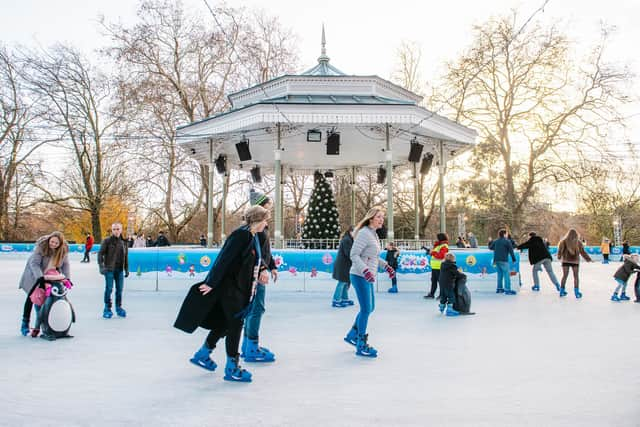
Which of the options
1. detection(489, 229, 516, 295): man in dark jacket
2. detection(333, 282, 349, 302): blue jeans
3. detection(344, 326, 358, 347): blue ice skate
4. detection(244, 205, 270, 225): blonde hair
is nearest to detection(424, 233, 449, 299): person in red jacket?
detection(489, 229, 516, 295): man in dark jacket

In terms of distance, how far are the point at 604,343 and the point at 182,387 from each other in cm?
480

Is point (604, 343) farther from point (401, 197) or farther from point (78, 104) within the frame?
point (78, 104)

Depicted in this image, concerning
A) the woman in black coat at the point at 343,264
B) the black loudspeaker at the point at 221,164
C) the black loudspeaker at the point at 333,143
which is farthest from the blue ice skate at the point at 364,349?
the black loudspeaker at the point at 221,164

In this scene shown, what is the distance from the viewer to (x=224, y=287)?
400cm

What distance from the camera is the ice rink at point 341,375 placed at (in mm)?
3184

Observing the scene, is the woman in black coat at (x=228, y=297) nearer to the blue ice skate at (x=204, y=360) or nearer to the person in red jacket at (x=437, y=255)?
the blue ice skate at (x=204, y=360)

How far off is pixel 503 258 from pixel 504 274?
16.9 inches

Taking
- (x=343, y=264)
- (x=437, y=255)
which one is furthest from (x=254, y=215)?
(x=437, y=255)

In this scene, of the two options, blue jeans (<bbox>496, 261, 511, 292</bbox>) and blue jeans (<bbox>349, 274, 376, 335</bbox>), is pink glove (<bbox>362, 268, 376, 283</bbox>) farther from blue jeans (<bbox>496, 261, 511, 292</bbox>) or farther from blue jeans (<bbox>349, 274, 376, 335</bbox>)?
blue jeans (<bbox>496, 261, 511, 292</bbox>)

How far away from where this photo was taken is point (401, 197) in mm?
32188

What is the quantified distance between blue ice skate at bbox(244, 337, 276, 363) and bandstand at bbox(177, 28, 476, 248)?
305 inches

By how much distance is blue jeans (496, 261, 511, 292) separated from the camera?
11242 mm

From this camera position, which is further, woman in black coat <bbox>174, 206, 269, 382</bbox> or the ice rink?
woman in black coat <bbox>174, 206, 269, 382</bbox>

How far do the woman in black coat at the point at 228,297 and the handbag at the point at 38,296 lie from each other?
2.99 metres
